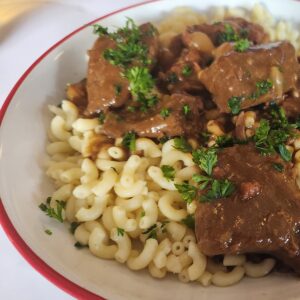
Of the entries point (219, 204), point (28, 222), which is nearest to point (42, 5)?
point (28, 222)

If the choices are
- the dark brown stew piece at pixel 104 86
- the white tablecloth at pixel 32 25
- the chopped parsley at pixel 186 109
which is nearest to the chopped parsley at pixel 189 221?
the chopped parsley at pixel 186 109

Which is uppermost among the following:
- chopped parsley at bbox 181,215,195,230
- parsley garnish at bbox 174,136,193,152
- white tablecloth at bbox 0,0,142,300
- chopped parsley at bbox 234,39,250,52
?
white tablecloth at bbox 0,0,142,300

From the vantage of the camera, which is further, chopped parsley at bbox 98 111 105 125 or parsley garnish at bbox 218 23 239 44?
parsley garnish at bbox 218 23 239 44

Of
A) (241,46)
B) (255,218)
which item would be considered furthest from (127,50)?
(255,218)

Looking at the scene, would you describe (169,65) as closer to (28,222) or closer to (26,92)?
(26,92)

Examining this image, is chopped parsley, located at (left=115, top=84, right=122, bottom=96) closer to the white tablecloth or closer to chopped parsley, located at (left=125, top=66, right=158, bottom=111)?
chopped parsley, located at (left=125, top=66, right=158, bottom=111)

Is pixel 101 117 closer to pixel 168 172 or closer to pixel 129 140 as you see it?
pixel 129 140

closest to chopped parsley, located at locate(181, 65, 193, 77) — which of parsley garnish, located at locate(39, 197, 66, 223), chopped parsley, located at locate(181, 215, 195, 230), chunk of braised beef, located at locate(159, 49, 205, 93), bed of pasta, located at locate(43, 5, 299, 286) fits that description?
chunk of braised beef, located at locate(159, 49, 205, 93)
